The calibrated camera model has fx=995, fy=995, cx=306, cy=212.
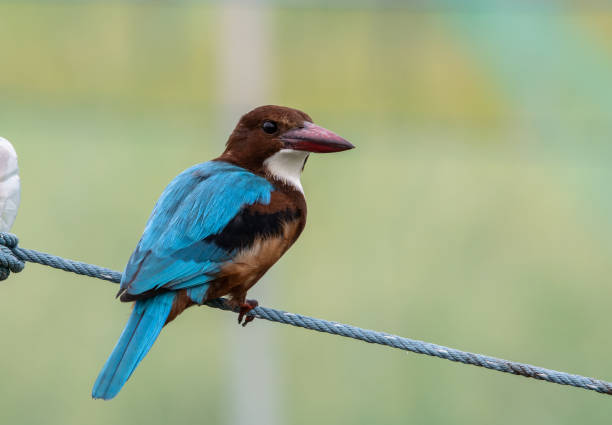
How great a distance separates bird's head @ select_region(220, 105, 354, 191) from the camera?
3.03 metres

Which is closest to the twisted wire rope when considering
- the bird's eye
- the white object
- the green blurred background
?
the white object

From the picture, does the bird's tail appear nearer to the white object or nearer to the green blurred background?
the white object

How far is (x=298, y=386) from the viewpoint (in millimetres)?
5926

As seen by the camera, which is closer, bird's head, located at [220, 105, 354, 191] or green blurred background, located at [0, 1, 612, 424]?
bird's head, located at [220, 105, 354, 191]

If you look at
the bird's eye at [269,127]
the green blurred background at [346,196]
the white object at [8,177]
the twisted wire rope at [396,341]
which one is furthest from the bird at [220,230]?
the green blurred background at [346,196]

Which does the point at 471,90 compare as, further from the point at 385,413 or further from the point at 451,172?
the point at 385,413

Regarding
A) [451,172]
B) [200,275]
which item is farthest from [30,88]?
[200,275]

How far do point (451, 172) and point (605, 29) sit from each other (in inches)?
76.1

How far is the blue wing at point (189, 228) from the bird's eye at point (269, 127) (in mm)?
235

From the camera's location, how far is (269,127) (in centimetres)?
309

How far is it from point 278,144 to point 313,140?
0.12 metres

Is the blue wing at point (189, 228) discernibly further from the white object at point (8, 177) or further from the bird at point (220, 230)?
the white object at point (8, 177)

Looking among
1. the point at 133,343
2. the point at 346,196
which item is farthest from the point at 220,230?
the point at 346,196

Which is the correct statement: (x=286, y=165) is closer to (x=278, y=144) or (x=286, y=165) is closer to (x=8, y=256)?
(x=278, y=144)
